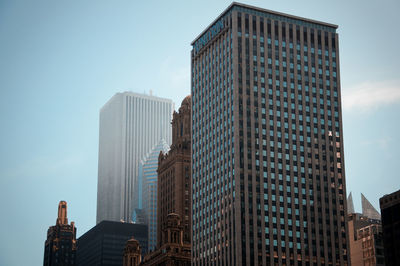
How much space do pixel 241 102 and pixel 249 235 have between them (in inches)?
1441

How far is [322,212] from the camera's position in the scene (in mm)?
199625

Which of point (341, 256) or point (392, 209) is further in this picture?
point (341, 256)

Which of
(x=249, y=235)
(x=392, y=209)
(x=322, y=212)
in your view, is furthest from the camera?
→ (x=322, y=212)

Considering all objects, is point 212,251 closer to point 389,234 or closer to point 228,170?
point 228,170

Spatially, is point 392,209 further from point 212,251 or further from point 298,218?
point 212,251

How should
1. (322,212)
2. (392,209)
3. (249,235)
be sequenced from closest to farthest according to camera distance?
(392,209), (249,235), (322,212)

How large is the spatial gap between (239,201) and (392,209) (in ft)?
129

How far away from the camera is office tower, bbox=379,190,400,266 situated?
167750 mm

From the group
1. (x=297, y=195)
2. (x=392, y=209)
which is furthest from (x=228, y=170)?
(x=392, y=209)

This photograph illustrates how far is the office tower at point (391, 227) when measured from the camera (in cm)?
16775

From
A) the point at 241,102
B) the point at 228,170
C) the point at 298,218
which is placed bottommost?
the point at 298,218

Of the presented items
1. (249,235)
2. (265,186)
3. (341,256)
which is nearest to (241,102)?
(265,186)

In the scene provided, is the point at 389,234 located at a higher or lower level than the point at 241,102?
lower

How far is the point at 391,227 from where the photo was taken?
170500 mm
